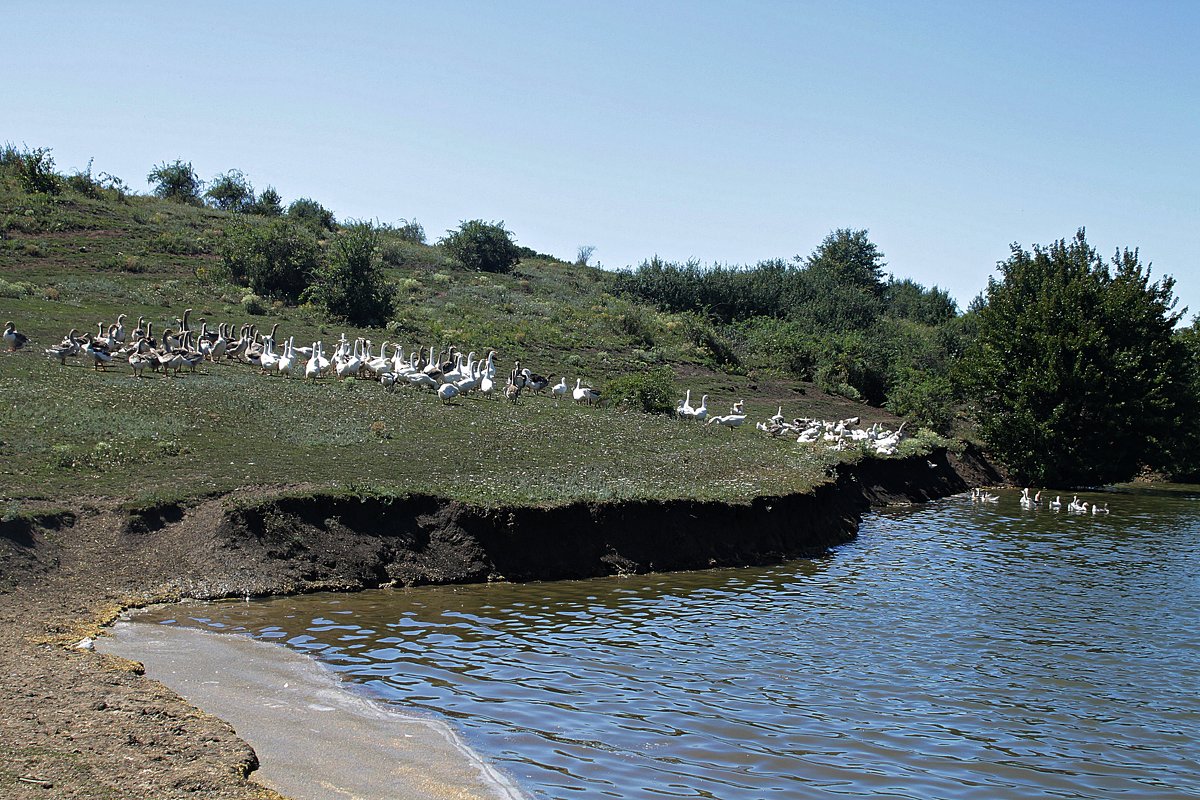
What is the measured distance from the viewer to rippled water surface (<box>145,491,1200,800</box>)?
10.9m

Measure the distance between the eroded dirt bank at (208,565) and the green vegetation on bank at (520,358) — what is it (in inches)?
30.1

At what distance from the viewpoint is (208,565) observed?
1659 cm

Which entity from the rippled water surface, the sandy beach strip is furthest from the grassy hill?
the sandy beach strip

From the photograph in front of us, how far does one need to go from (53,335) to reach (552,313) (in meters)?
26.6

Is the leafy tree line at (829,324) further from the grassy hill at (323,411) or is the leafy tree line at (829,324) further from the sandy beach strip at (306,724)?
the sandy beach strip at (306,724)

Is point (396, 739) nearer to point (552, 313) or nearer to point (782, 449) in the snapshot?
point (782, 449)

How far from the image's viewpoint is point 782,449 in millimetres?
29797

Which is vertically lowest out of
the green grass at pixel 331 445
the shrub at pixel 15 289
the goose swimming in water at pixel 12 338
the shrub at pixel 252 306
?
the green grass at pixel 331 445

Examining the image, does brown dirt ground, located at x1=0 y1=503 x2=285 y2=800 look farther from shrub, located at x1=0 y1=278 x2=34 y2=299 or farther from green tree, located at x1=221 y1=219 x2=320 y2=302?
green tree, located at x1=221 y1=219 x2=320 y2=302

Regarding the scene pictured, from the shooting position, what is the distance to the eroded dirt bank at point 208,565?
8.77m

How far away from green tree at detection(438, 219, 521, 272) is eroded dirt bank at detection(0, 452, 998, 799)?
47516 mm

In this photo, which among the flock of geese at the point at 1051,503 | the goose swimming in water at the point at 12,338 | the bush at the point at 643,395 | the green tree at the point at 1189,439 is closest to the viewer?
the goose swimming in water at the point at 12,338

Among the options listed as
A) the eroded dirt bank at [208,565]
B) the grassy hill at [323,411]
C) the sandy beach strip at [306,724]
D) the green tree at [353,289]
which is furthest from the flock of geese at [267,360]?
the sandy beach strip at [306,724]

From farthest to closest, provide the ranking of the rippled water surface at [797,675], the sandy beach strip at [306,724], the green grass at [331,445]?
the green grass at [331,445] < the rippled water surface at [797,675] < the sandy beach strip at [306,724]
